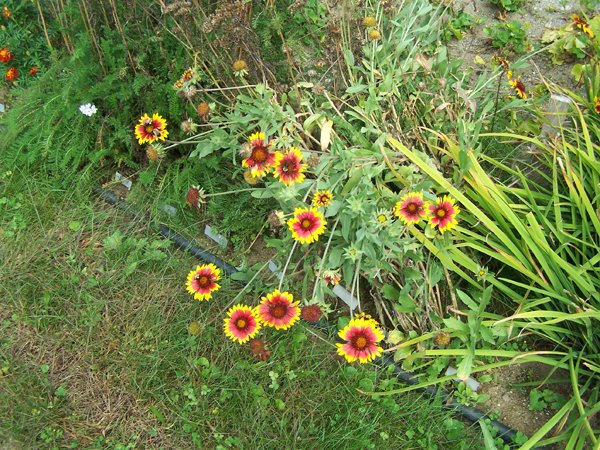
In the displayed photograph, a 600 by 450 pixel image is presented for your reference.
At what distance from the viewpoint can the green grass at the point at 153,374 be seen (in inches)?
77.0

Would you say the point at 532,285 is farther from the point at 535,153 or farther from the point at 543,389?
the point at 535,153

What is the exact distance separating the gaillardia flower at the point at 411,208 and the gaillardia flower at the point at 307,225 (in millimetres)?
248

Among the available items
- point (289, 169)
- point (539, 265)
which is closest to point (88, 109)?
point (289, 169)

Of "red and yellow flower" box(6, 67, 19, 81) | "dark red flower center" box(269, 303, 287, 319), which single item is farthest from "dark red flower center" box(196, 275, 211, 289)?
"red and yellow flower" box(6, 67, 19, 81)

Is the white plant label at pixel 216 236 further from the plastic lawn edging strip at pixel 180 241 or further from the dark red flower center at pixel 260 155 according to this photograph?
the dark red flower center at pixel 260 155

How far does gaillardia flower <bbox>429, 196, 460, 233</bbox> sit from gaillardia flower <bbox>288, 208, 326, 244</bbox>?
36 centimetres

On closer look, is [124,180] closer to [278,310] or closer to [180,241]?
[180,241]

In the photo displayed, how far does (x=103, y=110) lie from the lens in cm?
257

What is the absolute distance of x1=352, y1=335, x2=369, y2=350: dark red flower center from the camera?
6.05 feet

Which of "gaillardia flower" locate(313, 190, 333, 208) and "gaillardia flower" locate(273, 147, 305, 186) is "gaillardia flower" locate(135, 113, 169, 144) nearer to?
"gaillardia flower" locate(273, 147, 305, 186)

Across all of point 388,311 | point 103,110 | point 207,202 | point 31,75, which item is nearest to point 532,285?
point 388,311

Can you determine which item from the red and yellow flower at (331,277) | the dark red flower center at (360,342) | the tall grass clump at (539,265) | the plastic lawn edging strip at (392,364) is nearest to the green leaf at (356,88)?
the tall grass clump at (539,265)

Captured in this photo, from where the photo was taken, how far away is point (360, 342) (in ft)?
6.06

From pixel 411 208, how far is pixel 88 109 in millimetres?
1388
